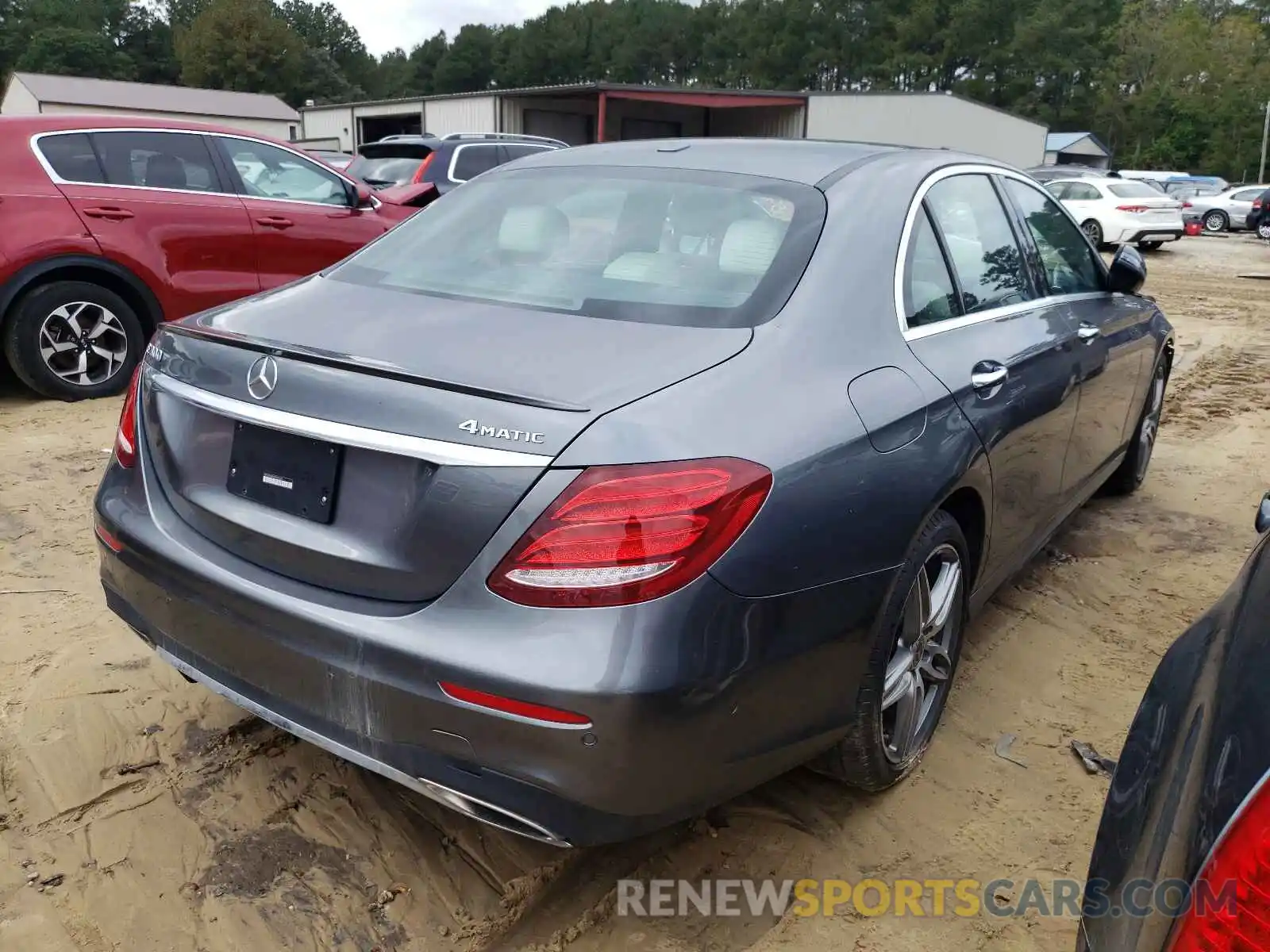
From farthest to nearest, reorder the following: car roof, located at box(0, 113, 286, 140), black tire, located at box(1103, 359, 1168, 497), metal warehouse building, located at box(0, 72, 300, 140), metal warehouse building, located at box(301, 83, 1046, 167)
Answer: metal warehouse building, located at box(0, 72, 300, 140) → metal warehouse building, located at box(301, 83, 1046, 167) → car roof, located at box(0, 113, 286, 140) → black tire, located at box(1103, 359, 1168, 497)

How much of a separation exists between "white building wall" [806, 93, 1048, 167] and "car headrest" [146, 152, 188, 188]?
30119mm

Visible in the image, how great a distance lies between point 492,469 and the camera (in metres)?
1.84

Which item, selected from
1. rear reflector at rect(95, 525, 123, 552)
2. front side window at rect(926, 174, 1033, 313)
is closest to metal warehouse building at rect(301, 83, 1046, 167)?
front side window at rect(926, 174, 1033, 313)

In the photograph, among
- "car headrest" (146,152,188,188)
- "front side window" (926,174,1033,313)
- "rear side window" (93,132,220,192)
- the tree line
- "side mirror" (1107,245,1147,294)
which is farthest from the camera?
the tree line

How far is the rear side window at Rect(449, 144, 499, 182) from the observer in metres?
10.4

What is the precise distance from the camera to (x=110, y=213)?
6051mm

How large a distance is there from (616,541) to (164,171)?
5786mm

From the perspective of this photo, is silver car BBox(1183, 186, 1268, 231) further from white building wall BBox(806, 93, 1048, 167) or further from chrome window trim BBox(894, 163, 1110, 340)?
chrome window trim BBox(894, 163, 1110, 340)

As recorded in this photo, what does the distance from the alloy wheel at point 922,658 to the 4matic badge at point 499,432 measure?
108 cm

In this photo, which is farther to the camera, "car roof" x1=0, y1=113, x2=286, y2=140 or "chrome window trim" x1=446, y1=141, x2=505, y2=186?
"chrome window trim" x1=446, y1=141, x2=505, y2=186

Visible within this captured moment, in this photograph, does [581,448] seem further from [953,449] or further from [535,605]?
[953,449]

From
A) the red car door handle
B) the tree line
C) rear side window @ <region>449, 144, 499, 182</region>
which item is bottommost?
the red car door handle

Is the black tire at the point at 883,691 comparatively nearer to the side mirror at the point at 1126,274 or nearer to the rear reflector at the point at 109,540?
the rear reflector at the point at 109,540

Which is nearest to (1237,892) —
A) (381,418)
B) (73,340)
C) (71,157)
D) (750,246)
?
(381,418)
